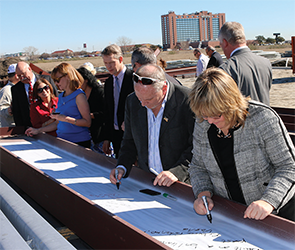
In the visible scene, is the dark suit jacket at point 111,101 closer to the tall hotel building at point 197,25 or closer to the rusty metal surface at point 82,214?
the rusty metal surface at point 82,214

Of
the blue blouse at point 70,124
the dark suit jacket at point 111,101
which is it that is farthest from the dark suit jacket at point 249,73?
the blue blouse at point 70,124

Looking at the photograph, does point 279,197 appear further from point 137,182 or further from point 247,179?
point 137,182

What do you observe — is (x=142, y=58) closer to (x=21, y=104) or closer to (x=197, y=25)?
(x=21, y=104)

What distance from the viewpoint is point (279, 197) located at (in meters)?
1.53

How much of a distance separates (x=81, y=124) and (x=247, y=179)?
7.28 feet

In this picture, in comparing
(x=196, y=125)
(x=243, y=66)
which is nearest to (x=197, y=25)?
(x=243, y=66)

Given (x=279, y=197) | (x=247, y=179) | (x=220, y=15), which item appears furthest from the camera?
(x=220, y=15)

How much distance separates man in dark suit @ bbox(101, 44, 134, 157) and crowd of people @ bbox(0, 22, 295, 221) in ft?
0.04

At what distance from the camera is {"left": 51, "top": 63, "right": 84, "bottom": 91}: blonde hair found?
11.2 feet

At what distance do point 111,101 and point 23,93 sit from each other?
1802 mm

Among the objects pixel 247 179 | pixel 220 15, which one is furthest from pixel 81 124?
pixel 220 15

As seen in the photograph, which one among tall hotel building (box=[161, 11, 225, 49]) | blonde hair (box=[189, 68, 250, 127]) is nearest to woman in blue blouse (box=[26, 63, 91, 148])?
blonde hair (box=[189, 68, 250, 127])

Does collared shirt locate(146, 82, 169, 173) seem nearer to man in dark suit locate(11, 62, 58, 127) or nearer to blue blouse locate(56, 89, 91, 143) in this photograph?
blue blouse locate(56, 89, 91, 143)

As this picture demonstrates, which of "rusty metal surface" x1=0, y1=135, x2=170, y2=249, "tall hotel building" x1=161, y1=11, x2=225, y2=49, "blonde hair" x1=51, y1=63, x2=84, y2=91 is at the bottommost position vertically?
"rusty metal surface" x1=0, y1=135, x2=170, y2=249
